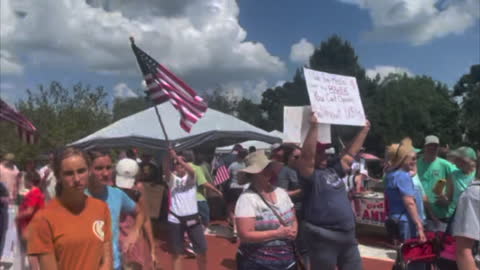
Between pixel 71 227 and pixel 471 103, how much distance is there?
4169cm

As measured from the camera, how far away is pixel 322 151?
14.8ft

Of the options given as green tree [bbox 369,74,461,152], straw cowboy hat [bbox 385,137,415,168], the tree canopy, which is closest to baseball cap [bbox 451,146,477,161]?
straw cowboy hat [bbox 385,137,415,168]

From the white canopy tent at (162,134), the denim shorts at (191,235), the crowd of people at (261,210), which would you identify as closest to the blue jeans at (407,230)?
the crowd of people at (261,210)

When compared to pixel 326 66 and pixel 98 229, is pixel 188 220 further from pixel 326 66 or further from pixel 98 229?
pixel 326 66

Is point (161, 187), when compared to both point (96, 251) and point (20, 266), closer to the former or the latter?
point (20, 266)

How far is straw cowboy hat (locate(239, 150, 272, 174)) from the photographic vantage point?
383 cm

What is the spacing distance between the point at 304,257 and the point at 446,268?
2828mm

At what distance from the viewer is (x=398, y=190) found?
5.45 m

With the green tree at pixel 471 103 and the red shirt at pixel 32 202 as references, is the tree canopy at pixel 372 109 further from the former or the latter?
the red shirt at pixel 32 202

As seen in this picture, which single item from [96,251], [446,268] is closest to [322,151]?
[446,268]

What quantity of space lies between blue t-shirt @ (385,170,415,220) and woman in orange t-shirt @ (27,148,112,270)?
3483mm

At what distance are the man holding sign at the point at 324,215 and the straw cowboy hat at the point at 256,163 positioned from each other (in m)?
0.47

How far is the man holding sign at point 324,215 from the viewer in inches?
167

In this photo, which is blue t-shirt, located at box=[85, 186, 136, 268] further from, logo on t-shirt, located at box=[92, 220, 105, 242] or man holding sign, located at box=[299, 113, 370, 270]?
man holding sign, located at box=[299, 113, 370, 270]
